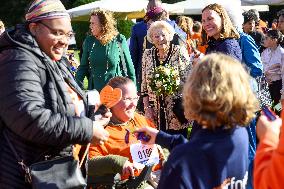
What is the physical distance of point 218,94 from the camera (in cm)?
223

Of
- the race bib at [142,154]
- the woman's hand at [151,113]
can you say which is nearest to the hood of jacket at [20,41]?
the race bib at [142,154]

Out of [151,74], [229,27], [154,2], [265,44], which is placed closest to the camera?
[229,27]

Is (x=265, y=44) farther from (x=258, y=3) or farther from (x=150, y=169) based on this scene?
(x=258, y=3)

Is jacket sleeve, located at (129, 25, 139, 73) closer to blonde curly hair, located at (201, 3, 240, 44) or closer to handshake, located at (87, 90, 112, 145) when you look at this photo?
blonde curly hair, located at (201, 3, 240, 44)

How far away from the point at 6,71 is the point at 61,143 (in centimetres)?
44

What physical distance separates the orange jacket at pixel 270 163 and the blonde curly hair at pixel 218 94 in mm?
241

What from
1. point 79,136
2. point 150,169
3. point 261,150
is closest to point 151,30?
point 150,169

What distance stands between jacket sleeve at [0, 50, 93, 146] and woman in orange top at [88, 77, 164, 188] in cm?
102

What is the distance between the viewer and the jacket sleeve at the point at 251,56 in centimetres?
484

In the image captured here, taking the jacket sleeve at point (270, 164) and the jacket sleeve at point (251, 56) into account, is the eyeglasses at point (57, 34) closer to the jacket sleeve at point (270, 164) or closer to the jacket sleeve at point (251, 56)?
the jacket sleeve at point (270, 164)

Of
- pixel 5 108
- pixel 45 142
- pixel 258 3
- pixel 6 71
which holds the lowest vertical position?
pixel 258 3

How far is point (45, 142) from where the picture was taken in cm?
258

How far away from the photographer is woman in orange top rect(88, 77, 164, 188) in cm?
365

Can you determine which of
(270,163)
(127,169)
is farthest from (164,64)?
(270,163)
